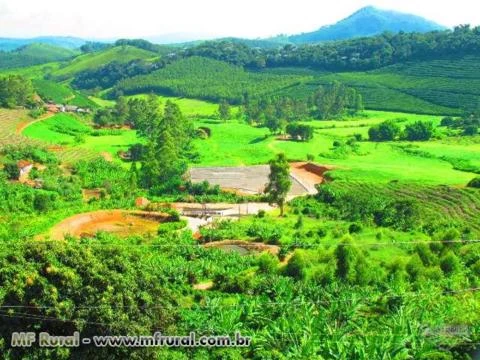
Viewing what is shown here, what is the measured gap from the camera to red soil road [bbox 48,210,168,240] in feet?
114

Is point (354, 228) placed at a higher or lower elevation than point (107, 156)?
higher

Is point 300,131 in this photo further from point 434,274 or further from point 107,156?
point 434,274

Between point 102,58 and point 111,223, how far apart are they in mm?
142028

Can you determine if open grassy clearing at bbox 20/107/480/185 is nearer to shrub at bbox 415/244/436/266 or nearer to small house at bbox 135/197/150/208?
small house at bbox 135/197/150/208

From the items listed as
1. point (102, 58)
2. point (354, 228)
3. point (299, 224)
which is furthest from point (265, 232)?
point (102, 58)

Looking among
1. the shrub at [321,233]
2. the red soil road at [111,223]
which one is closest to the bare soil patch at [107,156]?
the red soil road at [111,223]

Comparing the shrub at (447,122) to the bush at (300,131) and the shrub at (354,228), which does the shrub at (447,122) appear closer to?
the bush at (300,131)

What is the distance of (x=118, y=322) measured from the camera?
1672 cm

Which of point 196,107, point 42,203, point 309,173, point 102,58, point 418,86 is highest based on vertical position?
point 102,58

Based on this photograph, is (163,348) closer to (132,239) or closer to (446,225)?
(132,239)

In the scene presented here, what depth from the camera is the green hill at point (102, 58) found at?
161625mm

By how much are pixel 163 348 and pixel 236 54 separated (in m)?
133

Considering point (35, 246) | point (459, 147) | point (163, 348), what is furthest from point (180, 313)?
point (459, 147)

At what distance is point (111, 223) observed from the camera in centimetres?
3759
